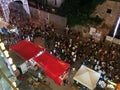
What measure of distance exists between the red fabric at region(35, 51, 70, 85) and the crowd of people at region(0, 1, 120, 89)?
93.6 inches

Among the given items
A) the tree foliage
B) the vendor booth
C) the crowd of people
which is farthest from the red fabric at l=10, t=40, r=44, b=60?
the tree foliage

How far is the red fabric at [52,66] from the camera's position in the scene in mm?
11789

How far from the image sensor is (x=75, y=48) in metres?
15.8

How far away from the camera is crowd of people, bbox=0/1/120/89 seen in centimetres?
1419

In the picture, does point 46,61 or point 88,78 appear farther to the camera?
point 46,61

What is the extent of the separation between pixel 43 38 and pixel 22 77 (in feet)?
18.7

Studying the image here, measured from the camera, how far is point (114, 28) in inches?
664

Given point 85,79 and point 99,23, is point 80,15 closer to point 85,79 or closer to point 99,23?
point 99,23

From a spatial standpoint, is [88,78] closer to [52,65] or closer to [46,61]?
[52,65]

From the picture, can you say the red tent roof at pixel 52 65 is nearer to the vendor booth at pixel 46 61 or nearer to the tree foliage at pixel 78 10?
the vendor booth at pixel 46 61

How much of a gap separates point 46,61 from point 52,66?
2.08ft

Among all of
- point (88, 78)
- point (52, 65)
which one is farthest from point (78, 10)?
point (88, 78)

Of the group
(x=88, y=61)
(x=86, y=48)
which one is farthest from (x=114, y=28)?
(x=88, y=61)

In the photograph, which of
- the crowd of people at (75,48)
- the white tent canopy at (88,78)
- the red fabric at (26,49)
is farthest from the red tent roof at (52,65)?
the crowd of people at (75,48)
